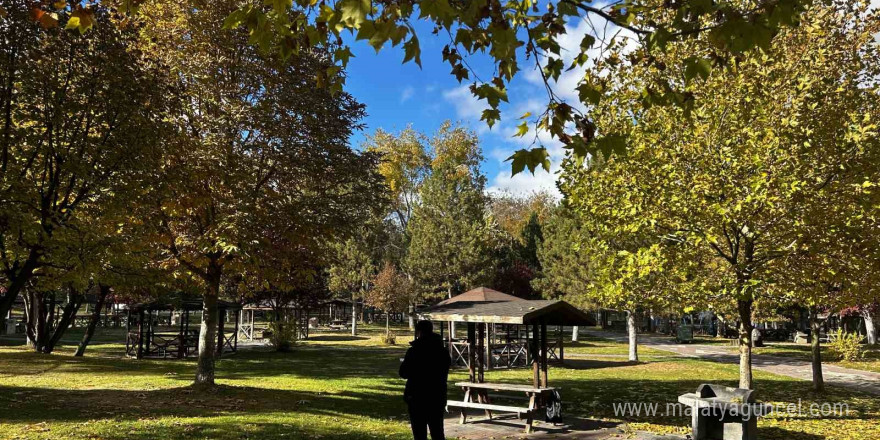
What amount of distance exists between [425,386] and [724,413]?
16.0ft

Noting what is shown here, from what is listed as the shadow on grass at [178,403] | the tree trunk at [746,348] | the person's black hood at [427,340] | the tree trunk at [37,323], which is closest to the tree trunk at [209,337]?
the shadow on grass at [178,403]

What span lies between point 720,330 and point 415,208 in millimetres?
29545

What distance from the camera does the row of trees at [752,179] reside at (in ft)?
31.6

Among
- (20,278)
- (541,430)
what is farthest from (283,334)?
(541,430)

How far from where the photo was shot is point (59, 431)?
29.1 ft

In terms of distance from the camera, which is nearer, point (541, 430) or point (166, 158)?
point (541, 430)

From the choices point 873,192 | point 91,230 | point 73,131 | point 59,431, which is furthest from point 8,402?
point 873,192

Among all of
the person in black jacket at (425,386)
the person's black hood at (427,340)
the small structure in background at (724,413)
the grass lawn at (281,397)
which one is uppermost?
the person's black hood at (427,340)

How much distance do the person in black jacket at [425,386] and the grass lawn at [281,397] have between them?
8.08 ft

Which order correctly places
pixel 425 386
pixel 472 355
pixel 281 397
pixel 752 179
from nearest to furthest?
pixel 425 386
pixel 752 179
pixel 472 355
pixel 281 397

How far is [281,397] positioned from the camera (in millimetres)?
13406

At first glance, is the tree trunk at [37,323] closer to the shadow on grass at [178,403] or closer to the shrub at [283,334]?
the shrub at [283,334]

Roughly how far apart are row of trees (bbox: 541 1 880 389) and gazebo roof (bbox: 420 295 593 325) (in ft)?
3.24

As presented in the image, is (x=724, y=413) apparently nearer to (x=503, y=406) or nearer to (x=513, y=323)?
(x=503, y=406)
